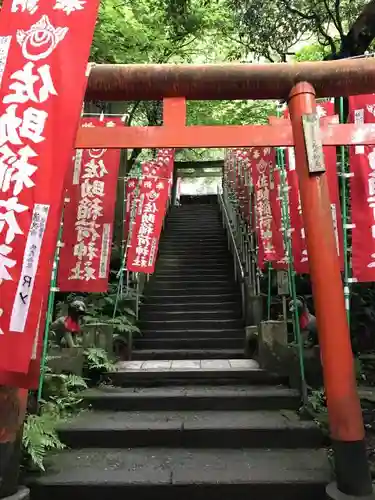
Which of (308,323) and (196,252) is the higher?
(196,252)

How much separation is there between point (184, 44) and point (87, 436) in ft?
36.3

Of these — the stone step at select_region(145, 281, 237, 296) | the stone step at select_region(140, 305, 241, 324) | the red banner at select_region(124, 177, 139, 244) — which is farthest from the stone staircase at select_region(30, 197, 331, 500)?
the red banner at select_region(124, 177, 139, 244)

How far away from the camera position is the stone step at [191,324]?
28.1ft

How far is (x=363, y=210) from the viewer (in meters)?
4.14

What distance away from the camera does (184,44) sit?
1227 cm

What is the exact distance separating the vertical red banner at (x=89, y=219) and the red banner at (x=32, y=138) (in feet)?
7.93

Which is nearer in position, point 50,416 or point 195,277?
point 50,416

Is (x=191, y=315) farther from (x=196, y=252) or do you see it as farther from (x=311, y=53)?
(x=311, y=53)

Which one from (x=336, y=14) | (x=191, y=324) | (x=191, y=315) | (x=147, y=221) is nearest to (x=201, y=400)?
(x=191, y=324)

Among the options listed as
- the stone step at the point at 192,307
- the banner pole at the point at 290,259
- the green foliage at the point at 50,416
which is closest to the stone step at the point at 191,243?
the stone step at the point at 192,307

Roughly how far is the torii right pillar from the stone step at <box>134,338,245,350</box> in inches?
170

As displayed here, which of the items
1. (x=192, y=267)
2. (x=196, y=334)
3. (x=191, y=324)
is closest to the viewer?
(x=196, y=334)

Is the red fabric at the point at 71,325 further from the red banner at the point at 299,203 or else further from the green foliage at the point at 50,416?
the red banner at the point at 299,203

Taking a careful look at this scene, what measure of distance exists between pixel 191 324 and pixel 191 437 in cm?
407
